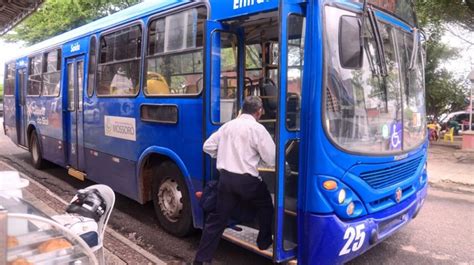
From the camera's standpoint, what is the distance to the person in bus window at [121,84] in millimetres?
5219

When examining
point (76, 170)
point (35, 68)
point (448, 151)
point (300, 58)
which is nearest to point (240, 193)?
point (300, 58)

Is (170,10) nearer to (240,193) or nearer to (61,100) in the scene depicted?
(240,193)

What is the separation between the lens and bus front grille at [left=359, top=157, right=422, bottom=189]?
345 cm

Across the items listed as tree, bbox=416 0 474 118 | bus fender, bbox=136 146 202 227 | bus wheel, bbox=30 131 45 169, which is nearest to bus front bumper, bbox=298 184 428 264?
bus fender, bbox=136 146 202 227

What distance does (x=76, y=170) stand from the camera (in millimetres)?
6965

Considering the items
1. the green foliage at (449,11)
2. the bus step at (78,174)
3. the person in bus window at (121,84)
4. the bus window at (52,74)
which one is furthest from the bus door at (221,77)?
the green foliage at (449,11)

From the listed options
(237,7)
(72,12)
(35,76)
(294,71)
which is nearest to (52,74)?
(35,76)

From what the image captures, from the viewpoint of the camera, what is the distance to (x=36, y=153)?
29.9ft

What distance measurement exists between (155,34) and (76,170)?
3347mm

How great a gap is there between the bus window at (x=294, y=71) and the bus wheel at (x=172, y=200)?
1.66 meters

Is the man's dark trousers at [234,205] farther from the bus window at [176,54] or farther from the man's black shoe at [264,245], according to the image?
the bus window at [176,54]

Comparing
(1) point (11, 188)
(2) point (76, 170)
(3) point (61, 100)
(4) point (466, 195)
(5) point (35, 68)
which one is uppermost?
(5) point (35, 68)

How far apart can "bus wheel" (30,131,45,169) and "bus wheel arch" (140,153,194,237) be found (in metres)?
4.82

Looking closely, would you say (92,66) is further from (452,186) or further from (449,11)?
(449,11)
